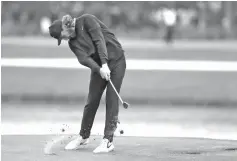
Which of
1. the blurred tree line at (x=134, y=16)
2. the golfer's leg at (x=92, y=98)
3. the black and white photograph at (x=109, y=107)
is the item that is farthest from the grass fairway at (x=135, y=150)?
the blurred tree line at (x=134, y=16)

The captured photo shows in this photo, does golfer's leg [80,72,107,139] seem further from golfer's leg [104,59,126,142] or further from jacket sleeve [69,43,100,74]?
jacket sleeve [69,43,100,74]

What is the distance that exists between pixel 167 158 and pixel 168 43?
3107cm

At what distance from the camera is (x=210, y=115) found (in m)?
12.0

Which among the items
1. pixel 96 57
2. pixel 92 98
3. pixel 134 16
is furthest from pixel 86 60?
pixel 134 16

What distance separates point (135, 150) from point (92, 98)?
710 millimetres

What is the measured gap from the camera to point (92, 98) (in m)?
7.69

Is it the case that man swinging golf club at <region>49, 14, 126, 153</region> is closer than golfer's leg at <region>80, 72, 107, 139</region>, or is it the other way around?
man swinging golf club at <region>49, 14, 126, 153</region>

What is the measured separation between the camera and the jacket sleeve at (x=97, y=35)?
288 inches

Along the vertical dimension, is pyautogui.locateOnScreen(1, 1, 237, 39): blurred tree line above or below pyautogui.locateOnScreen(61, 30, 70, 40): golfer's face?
below

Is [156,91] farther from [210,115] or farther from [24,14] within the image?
[24,14]

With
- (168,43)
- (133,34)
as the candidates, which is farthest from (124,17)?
(168,43)

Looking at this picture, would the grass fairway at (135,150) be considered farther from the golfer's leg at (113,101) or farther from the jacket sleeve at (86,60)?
the jacket sleeve at (86,60)

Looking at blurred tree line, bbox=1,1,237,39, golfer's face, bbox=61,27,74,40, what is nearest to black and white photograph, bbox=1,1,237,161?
golfer's face, bbox=61,27,74,40

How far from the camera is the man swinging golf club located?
7.30 meters
